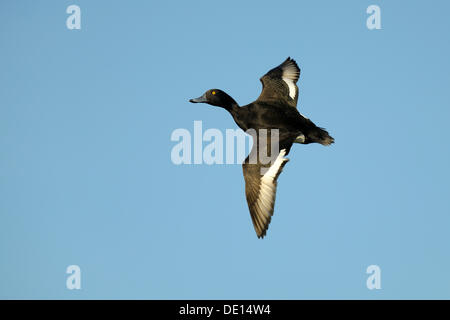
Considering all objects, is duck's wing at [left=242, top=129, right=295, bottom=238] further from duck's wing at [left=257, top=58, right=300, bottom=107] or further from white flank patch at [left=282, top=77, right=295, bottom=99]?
white flank patch at [left=282, top=77, right=295, bottom=99]

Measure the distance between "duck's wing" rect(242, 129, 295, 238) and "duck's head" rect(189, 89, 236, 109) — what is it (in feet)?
4.23

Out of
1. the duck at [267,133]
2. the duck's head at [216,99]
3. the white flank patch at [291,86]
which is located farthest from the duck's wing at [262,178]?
the white flank patch at [291,86]

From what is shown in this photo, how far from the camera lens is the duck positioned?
979 cm

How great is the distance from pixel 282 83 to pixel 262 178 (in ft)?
10.5

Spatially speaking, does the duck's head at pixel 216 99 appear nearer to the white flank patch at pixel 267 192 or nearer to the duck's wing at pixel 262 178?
the duck's wing at pixel 262 178

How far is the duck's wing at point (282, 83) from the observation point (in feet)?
38.9

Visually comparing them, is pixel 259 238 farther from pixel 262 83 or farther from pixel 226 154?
pixel 262 83

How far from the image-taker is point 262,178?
9977 mm

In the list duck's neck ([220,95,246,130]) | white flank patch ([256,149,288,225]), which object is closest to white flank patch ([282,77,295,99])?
duck's neck ([220,95,246,130])

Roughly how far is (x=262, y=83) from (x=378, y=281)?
15.2 ft

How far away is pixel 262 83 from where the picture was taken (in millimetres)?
12383

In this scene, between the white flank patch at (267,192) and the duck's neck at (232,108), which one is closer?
the white flank patch at (267,192)

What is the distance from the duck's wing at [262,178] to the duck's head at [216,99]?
1288 mm
